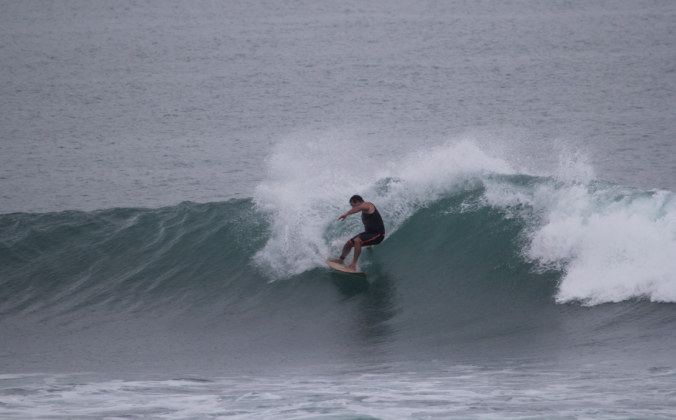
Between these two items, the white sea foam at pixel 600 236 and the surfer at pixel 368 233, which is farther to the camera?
the surfer at pixel 368 233

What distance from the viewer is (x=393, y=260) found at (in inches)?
447

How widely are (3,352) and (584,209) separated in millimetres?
9036

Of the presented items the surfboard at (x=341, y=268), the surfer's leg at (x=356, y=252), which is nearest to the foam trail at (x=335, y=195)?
the surfboard at (x=341, y=268)

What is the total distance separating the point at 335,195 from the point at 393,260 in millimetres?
1950

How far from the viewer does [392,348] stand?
839cm

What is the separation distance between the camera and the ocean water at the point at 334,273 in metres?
6.71

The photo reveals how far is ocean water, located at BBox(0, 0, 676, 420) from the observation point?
671 cm

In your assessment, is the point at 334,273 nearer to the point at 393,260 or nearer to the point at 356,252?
the point at 356,252

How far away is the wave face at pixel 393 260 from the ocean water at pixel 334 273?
4 centimetres

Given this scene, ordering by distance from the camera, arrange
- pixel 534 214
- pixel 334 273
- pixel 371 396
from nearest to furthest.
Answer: pixel 371 396 < pixel 334 273 < pixel 534 214

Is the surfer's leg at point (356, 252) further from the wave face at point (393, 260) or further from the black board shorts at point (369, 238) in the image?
the wave face at point (393, 260)

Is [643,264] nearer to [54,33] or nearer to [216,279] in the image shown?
[216,279]

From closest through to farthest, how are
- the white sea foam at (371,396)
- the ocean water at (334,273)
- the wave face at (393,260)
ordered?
the white sea foam at (371,396)
the ocean water at (334,273)
the wave face at (393,260)

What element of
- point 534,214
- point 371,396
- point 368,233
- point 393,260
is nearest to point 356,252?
point 368,233
